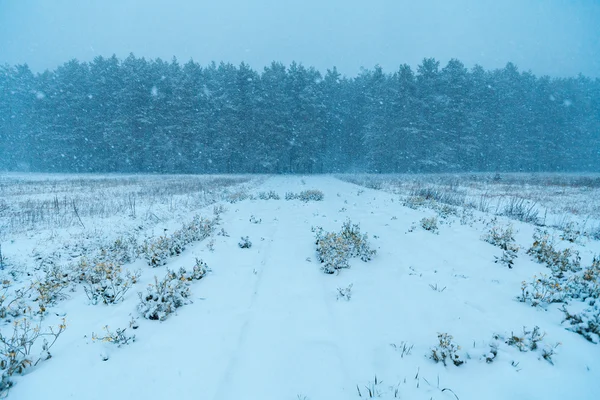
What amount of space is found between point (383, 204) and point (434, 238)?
21.4ft

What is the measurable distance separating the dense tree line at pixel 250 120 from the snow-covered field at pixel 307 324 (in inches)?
1769

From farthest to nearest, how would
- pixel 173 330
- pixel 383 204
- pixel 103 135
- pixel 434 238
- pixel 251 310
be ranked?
pixel 103 135, pixel 383 204, pixel 434 238, pixel 251 310, pixel 173 330

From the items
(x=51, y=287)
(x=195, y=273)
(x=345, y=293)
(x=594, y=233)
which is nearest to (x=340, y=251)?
(x=345, y=293)

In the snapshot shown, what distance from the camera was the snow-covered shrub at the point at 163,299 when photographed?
4.51 meters

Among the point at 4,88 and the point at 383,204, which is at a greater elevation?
the point at 4,88

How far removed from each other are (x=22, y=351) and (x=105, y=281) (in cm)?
180

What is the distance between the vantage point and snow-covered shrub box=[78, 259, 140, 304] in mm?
4941

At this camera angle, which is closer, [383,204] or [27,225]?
[27,225]

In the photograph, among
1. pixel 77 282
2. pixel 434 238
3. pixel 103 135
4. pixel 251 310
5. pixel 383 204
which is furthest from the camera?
pixel 103 135

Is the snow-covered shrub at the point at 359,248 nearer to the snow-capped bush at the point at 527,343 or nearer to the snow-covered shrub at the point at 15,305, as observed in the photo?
the snow-capped bush at the point at 527,343

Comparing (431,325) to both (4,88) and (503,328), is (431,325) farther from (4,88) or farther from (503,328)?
(4,88)

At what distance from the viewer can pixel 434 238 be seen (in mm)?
8664

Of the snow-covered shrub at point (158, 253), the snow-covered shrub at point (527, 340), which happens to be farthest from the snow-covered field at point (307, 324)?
the snow-covered shrub at point (158, 253)

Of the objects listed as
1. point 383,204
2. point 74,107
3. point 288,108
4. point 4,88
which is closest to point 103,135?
point 74,107
